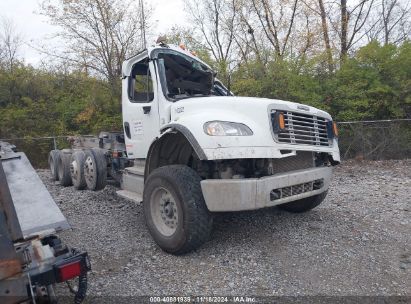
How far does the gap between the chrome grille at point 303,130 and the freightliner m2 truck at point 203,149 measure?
13mm

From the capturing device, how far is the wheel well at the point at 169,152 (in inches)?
177

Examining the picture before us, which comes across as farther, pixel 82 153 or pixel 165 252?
pixel 82 153

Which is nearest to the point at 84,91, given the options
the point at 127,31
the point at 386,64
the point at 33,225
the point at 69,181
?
the point at 127,31

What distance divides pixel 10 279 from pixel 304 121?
3.55m

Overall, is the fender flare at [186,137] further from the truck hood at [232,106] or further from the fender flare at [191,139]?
the truck hood at [232,106]

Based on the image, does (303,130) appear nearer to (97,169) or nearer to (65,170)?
(97,169)

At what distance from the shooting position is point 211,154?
3.65 m

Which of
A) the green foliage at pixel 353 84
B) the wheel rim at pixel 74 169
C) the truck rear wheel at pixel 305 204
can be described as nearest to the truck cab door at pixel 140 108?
the wheel rim at pixel 74 169

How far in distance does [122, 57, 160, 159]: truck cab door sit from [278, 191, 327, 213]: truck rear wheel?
2.41 metres

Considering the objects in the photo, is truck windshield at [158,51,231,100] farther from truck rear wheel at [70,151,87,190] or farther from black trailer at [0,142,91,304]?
truck rear wheel at [70,151,87,190]

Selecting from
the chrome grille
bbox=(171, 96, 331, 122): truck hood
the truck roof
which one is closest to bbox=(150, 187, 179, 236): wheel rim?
bbox=(171, 96, 331, 122): truck hood

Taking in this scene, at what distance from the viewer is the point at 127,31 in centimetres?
1928

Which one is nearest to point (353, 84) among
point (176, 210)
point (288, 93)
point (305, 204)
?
point (288, 93)

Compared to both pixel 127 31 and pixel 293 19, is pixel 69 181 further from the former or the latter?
pixel 293 19
